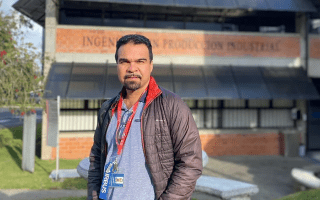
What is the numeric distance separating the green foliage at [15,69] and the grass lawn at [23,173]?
2078 mm

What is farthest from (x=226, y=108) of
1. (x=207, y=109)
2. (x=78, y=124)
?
(x=78, y=124)

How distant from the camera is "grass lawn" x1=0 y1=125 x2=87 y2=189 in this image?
7160 millimetres

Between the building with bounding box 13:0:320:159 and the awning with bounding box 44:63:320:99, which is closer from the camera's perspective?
the awning with bounding box 44:63:320:99

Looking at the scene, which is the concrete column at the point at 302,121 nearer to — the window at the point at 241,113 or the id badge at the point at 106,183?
the window at the point at 241,113

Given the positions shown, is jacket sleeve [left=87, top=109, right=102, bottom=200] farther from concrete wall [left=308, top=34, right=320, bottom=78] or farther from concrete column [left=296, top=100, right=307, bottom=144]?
concrete wall [left=308, top=34, right=320, bottom=78]

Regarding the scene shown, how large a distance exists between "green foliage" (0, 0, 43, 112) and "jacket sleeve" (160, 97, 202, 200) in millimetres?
5428

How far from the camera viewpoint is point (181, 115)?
1893 millimetres

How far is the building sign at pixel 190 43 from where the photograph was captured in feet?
35.0

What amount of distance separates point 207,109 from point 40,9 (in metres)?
8.91

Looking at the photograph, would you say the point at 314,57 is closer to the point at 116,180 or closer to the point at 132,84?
the point at 132,84

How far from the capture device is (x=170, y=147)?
190cm

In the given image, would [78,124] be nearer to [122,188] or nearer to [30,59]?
[30,59]

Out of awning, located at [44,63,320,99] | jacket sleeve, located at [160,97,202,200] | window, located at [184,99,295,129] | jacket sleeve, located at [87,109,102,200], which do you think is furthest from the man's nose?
window, located at [184,99,295,129]

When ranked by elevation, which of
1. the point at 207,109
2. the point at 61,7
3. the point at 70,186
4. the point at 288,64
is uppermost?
the point at 61,7
